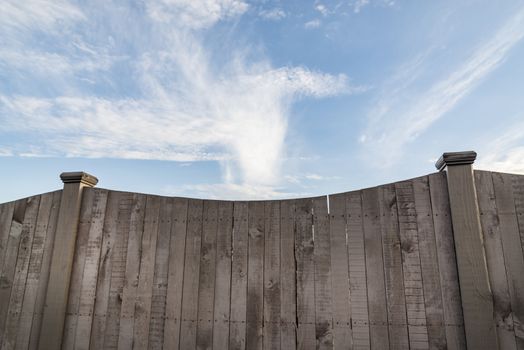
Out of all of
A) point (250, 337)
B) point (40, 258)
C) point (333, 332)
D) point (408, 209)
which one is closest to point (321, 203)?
point (408, 209)

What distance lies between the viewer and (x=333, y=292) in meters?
2.41

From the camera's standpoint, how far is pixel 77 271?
9.27ft

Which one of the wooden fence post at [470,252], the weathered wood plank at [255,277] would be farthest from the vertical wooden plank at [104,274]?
the wooden fence post at [470,252]

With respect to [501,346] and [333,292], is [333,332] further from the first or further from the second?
[501,346]

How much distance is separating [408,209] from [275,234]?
38.3 inches

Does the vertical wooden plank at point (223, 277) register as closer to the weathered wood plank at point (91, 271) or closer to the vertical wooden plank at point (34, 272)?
the weathered wood plank at point (91, 271)

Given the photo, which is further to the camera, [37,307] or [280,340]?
[37,307]

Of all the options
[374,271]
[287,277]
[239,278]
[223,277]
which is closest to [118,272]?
[223,277]

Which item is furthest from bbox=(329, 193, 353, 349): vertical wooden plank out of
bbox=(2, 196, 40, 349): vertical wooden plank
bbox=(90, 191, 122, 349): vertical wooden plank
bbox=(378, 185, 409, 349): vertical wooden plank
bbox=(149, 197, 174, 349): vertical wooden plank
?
bbox=(2, 196, 40, 349): vertical wooden plank

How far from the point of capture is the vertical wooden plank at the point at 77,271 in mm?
2732

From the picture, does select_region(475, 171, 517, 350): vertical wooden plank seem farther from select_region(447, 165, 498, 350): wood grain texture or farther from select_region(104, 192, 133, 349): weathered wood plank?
select_region(104, 192, 133, 349): weathered wood plank

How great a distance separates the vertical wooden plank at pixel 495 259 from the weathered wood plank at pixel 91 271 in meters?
2.83

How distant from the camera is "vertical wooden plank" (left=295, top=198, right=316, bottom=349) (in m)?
2.39

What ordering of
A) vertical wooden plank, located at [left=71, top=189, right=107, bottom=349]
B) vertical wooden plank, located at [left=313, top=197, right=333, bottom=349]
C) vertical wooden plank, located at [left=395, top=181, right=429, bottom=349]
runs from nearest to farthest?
vertical wooden plank, located at [left=395, top=181, right=429, bottom=349] → vertical wooden plank, located at [left=313, top=197, right=333, bottom=349] → vertical wooden plank, located at [left=71, top=189, right=107, bottom=349]
